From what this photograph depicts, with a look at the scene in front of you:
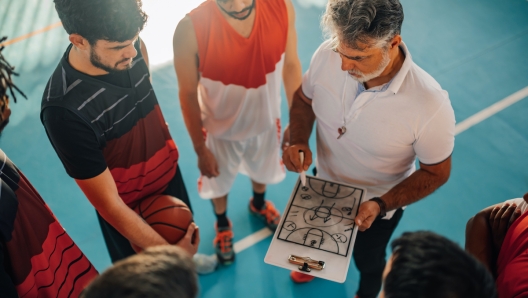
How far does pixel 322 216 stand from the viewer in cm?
209

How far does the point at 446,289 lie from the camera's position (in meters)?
1.17

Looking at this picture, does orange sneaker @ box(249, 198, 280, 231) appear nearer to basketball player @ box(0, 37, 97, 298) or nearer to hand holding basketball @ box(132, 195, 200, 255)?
hand holding basketball @ box(132, 195, 200, 255)

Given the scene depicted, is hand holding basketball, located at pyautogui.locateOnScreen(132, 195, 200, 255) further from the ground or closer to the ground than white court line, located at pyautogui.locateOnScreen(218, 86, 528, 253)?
further from the ground

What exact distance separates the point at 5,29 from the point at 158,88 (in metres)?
2.16

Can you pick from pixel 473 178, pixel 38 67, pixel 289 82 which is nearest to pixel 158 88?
pixel 38 67

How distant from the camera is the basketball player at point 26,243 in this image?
5.16ft

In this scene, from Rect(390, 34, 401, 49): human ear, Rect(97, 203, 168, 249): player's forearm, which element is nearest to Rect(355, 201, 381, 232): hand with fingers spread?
Rect(390, 34, 401, 49): human ear

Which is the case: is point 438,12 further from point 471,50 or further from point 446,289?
point 446,289

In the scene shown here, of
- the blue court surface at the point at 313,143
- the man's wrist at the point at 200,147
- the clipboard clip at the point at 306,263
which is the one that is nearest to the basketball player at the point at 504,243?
the clipboard clip at the point at 306,263

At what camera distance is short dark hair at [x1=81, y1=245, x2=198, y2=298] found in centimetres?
110

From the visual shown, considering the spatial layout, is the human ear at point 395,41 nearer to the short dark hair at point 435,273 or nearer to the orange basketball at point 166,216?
the short dark hair at point 435,273

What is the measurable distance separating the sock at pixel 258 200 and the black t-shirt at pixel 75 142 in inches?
64.0

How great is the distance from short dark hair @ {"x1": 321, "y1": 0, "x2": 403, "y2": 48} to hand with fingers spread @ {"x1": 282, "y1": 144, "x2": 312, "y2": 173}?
68cm

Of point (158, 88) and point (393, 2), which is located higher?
point (393, 2)
